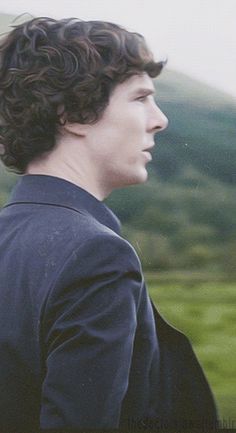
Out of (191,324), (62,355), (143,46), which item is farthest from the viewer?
(191,324)

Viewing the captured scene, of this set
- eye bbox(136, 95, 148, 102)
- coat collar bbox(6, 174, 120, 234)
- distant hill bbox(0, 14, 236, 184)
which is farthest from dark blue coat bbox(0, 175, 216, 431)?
distant hill bbox(0, 14, 236, 184)

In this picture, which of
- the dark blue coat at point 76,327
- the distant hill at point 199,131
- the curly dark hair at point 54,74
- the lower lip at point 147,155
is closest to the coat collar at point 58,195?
the dark blue coat at point 76,327

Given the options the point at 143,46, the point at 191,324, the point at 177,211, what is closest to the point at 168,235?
the point at 177,211

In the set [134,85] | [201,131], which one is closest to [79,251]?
[134,85]

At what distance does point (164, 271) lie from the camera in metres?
2.87

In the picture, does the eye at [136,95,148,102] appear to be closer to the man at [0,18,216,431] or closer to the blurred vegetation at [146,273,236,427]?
the man at [0,18,216,431]

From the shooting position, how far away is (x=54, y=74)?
7.83ft

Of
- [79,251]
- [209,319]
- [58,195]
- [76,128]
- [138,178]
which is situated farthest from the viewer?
[209,319]

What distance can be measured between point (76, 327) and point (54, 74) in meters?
0.81

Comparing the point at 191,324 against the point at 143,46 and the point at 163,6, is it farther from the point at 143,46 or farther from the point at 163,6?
the point at 163,6

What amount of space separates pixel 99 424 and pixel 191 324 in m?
0.65

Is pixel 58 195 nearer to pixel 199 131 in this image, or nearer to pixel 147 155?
pixel 147 155

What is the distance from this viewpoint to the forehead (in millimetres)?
2516

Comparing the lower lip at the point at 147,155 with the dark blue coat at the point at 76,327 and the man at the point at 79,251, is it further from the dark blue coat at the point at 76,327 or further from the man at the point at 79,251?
the dark blue coat at the point at 76,327
